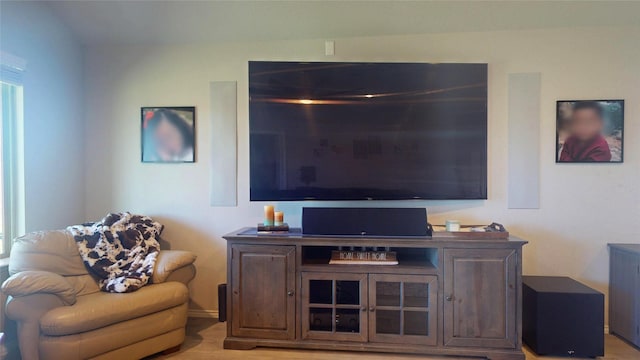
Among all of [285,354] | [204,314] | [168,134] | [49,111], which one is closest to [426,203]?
[285,354]

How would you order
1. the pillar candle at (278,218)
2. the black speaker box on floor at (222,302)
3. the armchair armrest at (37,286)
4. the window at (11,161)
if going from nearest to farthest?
the armchair armrest at (37,286), the window at (11,161), the pillar candle at (278,218), the black speaker box on floor at (222,302)

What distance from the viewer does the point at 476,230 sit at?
8.39 ft

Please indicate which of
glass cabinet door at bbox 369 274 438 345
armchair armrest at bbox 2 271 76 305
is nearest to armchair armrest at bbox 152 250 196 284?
armchair armrest at bbox 2 271 76 305

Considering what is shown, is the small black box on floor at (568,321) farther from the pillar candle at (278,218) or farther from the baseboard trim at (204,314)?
the baseboard trim at (204,314)

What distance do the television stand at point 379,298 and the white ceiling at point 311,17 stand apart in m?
1.68

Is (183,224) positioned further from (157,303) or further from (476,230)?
(476,230)

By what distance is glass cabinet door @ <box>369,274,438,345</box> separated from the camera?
95.3 inches

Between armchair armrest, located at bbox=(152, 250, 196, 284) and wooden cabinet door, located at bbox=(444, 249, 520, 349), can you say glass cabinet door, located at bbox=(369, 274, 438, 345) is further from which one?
armchair armrest, located at bbox=(152, 250, 196, 284)

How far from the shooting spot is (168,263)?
2.56 m

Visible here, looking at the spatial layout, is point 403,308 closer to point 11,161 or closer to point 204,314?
point 204,314

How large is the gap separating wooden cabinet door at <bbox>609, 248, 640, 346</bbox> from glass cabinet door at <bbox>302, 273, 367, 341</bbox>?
191cm

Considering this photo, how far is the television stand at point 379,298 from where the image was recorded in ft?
7.82

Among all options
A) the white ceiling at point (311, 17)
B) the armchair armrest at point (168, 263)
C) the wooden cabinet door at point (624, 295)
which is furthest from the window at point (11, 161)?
the wooden cabinet door at point (624, 295)

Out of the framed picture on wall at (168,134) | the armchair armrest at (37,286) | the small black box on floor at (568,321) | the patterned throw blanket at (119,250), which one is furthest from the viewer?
the framed picture on wall at (168,134)
